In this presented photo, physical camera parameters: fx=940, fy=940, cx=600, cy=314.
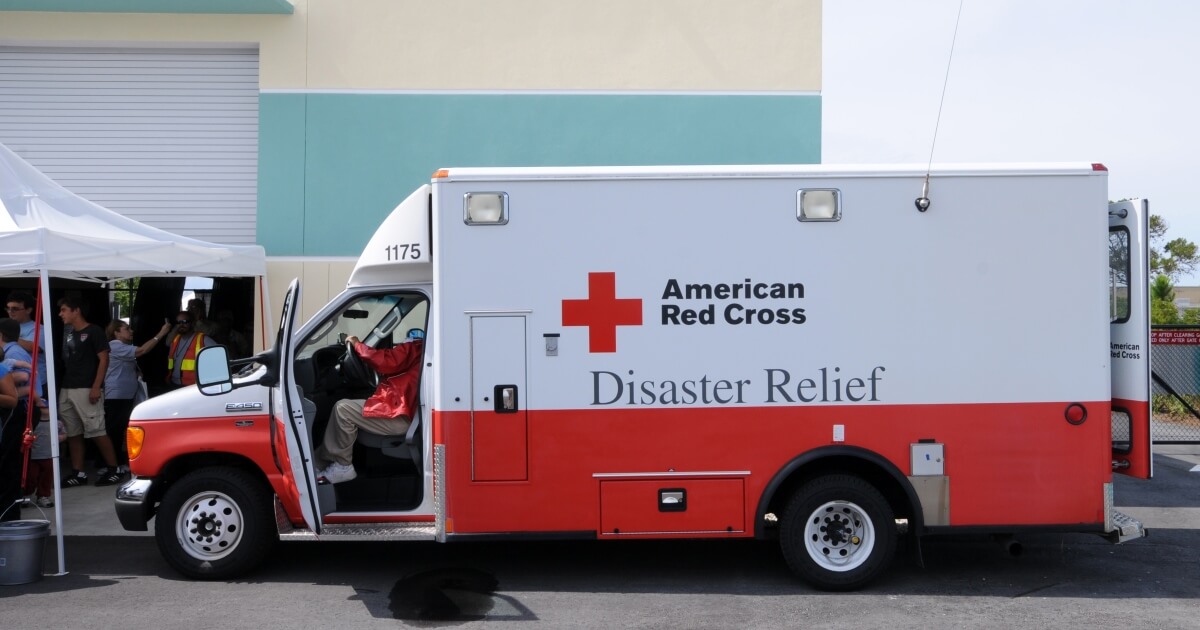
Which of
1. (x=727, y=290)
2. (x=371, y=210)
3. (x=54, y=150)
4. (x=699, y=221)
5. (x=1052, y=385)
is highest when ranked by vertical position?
(x=54, y=150)

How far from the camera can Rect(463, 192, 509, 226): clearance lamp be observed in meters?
6.08

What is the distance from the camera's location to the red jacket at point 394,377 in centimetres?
640

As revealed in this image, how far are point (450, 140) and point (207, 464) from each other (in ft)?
18.9

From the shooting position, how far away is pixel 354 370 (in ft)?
21.6

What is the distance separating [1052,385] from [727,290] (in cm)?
218

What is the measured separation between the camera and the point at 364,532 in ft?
20.5

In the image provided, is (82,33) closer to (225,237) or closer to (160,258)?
(225,237)

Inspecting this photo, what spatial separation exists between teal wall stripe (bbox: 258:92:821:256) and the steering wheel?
471 cm

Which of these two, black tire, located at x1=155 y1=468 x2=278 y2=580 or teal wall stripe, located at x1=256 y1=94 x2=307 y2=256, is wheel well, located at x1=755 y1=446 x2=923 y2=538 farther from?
teal wall stripe, located at x1=256 y1=94 x2=307 y2=256

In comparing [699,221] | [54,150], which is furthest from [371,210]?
[699,221]

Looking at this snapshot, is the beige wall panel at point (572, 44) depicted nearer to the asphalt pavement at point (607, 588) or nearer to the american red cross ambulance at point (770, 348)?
the american red cross ambulance at point (770, 348)

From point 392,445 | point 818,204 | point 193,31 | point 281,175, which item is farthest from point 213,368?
point 193,31

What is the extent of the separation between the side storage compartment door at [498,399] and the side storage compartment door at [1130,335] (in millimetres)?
3907

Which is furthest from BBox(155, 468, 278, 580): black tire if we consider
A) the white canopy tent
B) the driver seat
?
the white canopy tent
